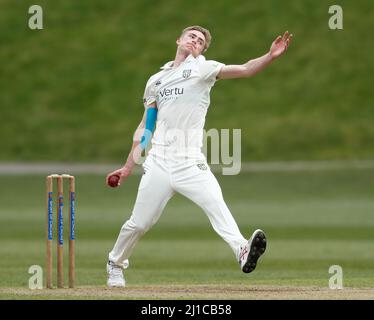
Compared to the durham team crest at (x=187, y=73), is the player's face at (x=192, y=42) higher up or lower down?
higher up

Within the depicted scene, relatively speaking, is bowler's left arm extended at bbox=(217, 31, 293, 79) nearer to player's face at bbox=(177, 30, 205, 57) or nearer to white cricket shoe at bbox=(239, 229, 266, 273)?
player's face at bbox=(177, 30, 205, 57)

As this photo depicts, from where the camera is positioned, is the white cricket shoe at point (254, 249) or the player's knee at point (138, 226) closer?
the white cricket shoe at point (254, 249)

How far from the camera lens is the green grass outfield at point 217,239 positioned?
427 inches

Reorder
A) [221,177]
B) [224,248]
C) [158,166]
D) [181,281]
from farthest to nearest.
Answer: [221,177] → [224,248] → [181,281] → [158,166]

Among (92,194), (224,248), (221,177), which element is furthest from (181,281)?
(221,177)

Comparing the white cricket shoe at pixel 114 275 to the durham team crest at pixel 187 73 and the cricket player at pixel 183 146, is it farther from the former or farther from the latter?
the durham team crest at pixel 187 73

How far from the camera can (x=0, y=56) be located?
144 ft

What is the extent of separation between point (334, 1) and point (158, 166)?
35.0 metres

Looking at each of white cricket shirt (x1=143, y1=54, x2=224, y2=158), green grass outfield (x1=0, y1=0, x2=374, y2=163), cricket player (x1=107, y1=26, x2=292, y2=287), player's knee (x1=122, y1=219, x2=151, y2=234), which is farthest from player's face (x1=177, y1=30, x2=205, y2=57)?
green grass outfield (x1=0, y1=0, x2=374, y2=163)

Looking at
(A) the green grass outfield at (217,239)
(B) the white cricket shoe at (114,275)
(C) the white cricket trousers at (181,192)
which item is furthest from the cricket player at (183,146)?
(A) the green grass outfield at (217,239)

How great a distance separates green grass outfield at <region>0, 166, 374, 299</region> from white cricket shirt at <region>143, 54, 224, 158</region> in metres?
1.25

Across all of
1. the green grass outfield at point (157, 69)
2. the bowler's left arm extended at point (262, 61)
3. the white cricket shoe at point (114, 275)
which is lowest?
the white cricket shoe at point (114, 275)
